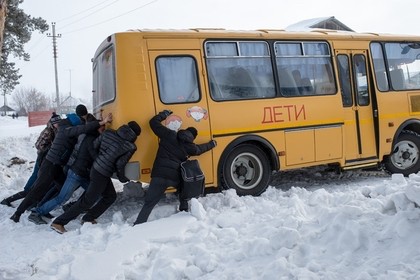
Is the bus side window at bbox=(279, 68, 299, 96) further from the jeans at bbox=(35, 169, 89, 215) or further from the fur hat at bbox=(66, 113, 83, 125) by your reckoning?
the jeans at bbox=(35, 169, 89, 215)

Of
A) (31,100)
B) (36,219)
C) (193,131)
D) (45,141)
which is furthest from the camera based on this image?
(31,100)

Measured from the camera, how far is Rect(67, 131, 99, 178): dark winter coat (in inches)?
259

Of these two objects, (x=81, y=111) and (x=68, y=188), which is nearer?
(x=68, y=188)

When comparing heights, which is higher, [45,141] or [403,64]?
[403,64]

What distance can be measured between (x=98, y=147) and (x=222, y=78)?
7.77 feet

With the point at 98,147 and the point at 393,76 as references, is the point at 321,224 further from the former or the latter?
the point at 393,76

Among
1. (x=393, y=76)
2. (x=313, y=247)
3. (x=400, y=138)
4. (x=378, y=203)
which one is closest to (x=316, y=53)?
(x=393, y=76)

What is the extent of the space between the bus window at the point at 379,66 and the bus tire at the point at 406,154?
3.79 ft

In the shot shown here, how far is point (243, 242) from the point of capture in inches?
184

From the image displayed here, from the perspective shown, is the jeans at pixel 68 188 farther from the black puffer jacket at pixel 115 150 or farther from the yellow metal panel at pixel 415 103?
the yellow metal panel at pixel 415 103

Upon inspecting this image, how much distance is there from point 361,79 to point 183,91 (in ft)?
12.8

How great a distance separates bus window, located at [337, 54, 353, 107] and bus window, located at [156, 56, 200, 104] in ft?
10.2

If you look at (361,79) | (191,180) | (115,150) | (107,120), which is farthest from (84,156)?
(361,79)

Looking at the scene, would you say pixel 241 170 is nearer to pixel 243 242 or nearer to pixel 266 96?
pixel 266 96
